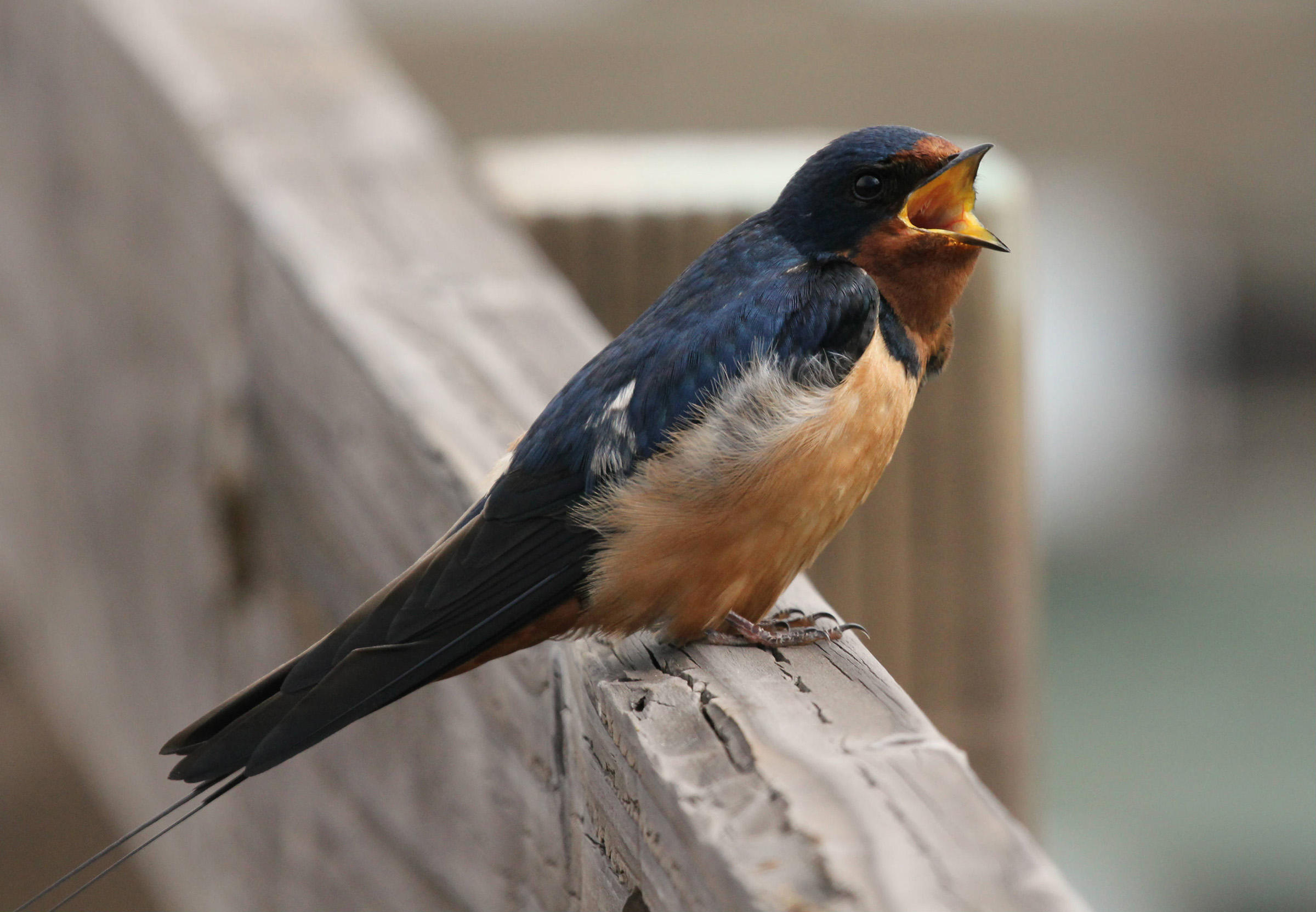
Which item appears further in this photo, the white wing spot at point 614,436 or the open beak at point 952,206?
the open beak at point 952,206

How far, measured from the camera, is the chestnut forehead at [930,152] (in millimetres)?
1589

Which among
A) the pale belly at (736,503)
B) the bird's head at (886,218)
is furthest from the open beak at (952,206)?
Result: the pale belly at (736,503)

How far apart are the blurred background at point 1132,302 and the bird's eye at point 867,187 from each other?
11.0ft

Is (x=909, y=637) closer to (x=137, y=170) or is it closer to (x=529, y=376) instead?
(x=529, y=376)

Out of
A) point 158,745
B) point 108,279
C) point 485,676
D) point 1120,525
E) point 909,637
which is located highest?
point 108,279

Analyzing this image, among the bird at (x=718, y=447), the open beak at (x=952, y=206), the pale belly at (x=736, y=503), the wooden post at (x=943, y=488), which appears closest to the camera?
the bird at (x=718, y=447)

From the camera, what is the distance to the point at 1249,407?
7.70m

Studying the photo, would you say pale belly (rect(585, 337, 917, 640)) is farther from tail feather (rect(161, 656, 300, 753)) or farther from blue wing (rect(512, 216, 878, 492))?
tail feather (rect(161, 656, 300, 753))

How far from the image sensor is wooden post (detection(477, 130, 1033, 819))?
2.02 metres

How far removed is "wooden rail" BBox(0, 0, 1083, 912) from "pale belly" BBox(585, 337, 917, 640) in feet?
0.25

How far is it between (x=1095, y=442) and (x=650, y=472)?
669 centimetres

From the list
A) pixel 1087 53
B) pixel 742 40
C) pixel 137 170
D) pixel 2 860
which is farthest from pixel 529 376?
pixel 1087 53

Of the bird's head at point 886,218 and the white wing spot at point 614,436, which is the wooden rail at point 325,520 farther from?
the bird's head at point 886,218

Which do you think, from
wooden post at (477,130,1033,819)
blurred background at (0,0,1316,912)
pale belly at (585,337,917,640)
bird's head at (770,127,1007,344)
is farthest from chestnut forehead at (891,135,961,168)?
blurred background at (0,0,1316,912)
